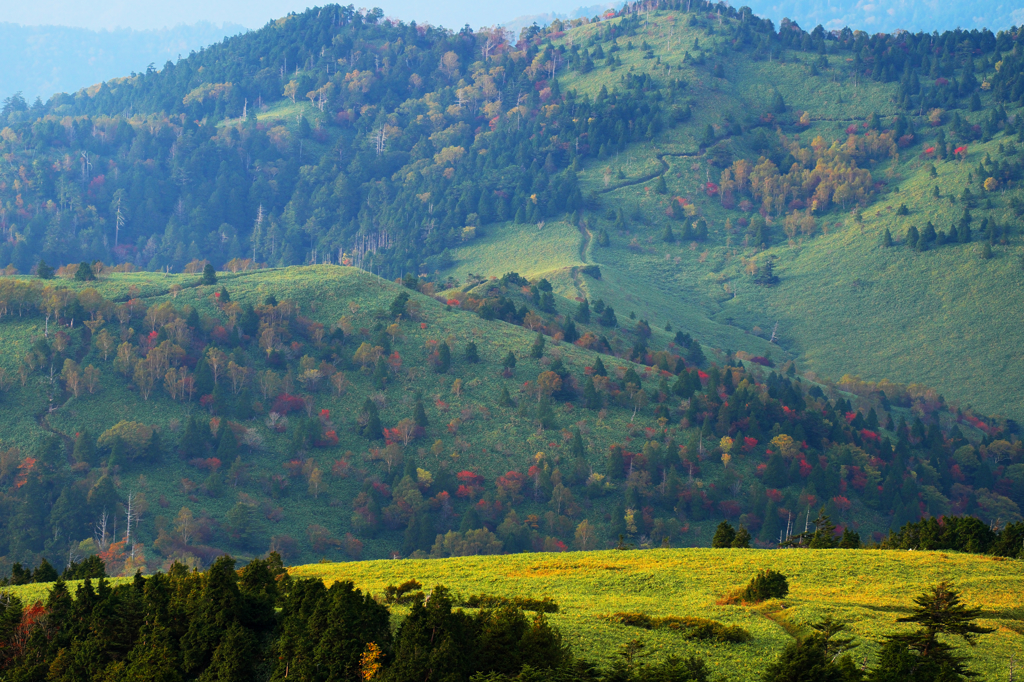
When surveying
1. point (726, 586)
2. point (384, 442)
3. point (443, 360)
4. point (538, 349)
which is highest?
point (726, 586)

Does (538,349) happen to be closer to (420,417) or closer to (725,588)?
(420,417)

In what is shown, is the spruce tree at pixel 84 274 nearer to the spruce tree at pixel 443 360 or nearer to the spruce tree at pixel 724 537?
the spruce tree at pixel 443 360

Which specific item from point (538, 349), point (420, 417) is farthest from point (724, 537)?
point (538, 349)

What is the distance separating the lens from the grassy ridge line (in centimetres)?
4931

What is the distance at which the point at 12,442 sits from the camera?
13962 centimetres

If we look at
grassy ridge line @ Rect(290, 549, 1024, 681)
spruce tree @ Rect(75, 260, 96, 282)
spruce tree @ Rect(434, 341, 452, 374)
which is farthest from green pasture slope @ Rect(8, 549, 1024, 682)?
spruce tree @ Rect(75, 260, 96, 282)

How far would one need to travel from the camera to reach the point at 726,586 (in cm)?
6206

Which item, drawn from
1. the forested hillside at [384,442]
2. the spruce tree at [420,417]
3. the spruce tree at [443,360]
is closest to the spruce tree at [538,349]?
the forested hillside at [384,442]

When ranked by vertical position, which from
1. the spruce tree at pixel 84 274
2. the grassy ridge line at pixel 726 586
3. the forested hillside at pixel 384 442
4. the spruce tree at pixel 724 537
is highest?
the spruce tree at pixel 84 274

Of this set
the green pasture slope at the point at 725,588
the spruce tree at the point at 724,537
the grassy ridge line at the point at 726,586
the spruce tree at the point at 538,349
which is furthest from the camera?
the spruce tree at the point at 538,349

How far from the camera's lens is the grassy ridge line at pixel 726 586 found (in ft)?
162

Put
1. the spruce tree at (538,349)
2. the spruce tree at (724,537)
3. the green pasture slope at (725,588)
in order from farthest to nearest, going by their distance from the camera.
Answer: the spruce tree at (538,349)
the spruce tree at (724,537)
the green pasture slope at (725,588)

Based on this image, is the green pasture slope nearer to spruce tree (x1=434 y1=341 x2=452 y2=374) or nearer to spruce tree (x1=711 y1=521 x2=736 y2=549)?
spruce tree (x1=711 y1=521 x2=736 y2=549)

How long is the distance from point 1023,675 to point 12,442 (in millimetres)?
137943
